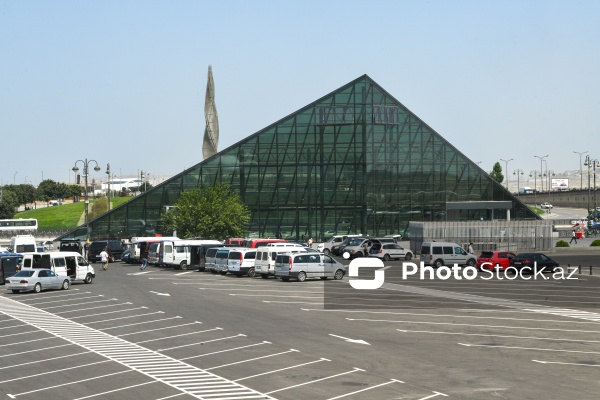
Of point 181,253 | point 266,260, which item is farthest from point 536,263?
point 181,253

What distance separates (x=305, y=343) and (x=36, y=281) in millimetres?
25317

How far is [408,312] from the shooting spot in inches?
1448

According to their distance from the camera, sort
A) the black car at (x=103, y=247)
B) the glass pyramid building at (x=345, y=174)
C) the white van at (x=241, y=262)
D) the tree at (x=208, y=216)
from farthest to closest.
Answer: the glass pyramid building at (x=345, y=174), the tree at (x=208, y=216), the black car at (x=103, y=247), the white van at (x=241, y=262)

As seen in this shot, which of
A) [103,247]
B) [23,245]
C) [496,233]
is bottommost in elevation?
[103,247]

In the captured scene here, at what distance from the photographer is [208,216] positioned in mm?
93375

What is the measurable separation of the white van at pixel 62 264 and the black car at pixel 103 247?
23972 mm

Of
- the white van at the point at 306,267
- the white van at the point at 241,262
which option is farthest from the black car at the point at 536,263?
the white van at the point at 241,262

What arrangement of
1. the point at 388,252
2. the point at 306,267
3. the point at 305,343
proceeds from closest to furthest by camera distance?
the point at 305,343 → the point at 306,267 → the point at 388,252

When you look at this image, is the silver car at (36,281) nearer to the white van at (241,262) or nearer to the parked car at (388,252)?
the white van at (241,262)

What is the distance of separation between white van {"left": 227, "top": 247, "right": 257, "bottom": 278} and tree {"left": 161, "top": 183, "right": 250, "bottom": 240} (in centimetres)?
3255

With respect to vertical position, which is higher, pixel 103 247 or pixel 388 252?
pixel 103 247

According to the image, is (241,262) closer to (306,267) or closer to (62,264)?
(306,267)

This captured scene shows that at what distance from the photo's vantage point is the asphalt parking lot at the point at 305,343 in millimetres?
21484

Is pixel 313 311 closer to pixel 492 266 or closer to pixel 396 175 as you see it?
pixel 492 266
